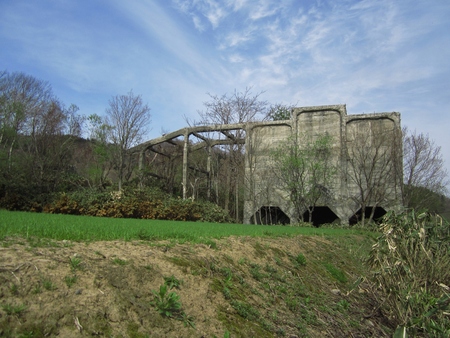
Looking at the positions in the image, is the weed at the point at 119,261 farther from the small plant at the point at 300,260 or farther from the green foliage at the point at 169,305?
Answer: the small plant at the point at 300,260

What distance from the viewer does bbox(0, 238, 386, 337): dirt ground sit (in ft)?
9.77

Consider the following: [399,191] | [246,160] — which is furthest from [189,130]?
[399,191]

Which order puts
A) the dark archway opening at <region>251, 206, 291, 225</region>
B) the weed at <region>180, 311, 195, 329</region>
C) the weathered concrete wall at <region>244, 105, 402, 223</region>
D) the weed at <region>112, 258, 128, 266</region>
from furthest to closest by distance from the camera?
the dark archway opening at <region>251, 206, 291, 225</region> < the weathered concrete wall at <region>244, 105, 402, 223</region> < the weed at <region>112, 258, 128, 266</region> < the weed at <region>180, 311, 195, 329</region>

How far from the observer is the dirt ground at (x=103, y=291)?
298 centimetres

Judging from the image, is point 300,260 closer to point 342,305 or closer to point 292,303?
point 342,305

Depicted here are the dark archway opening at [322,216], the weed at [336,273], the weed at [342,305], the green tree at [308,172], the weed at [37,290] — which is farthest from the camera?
the dark archway opening at [322,216]

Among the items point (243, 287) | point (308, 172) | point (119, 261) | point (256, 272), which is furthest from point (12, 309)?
point (308, 172)

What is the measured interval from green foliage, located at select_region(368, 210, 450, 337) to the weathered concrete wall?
16.5 m

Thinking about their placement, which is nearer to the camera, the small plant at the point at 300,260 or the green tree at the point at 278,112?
the small plant at the point at 300,260

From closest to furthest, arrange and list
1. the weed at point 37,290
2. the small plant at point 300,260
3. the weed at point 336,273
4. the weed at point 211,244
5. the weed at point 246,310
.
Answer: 1. the weed at point 37,290
2. the weed at point 246,310
3. the weed at point 211,244
4. the small plant at point 300,260
5. the weed at point 336,273

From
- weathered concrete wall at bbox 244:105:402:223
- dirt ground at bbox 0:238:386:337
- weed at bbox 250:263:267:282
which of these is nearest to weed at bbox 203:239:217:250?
weed at bbox 250:263:267:282

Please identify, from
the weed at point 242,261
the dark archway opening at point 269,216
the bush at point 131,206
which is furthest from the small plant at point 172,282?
the dark archway opening at point 269,216

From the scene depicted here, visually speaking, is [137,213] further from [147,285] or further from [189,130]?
[147,285]

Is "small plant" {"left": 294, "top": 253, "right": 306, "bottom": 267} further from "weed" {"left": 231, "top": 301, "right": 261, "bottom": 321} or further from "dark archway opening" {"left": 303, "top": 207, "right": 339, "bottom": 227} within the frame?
"dark archway opening" {"left": 303, "top": 207, "right": 339, "bottom": 227}
